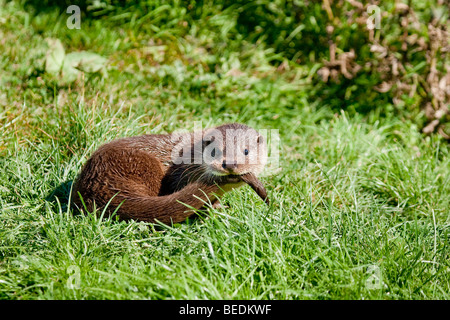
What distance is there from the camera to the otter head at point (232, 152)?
8.74 feet

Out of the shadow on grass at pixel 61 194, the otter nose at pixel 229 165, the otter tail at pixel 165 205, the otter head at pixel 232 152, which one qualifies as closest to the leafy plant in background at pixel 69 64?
the shadow on grass at pixel 61 194

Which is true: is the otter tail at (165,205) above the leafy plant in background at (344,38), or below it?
below

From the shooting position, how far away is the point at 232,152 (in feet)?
9.12

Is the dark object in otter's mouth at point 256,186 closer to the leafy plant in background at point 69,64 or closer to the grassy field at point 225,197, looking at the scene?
the grassy field at point 225,197

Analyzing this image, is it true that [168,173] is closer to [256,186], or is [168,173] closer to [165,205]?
[165,205]

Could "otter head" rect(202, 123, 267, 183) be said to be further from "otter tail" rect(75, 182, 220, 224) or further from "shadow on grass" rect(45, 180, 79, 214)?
"shadow on grass" rect(45, 180, 79, 214)

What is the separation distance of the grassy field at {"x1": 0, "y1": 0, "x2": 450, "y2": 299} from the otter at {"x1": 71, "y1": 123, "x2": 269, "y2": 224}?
0.34ft

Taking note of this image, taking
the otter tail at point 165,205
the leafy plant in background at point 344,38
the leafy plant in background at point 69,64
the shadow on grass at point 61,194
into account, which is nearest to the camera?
the otter tail at point 165,205

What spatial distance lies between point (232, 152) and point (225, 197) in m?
0.28

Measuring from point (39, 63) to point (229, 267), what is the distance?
293cm

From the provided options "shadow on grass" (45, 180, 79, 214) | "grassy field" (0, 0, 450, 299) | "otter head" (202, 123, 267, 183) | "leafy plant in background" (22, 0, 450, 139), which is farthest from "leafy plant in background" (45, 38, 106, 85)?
"otter head" (202, 123, 267, 183)

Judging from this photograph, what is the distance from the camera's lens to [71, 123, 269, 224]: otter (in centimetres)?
262

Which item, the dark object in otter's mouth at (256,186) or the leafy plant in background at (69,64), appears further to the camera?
the leafy plant in background at (69,64)

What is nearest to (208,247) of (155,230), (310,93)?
(155,230)
